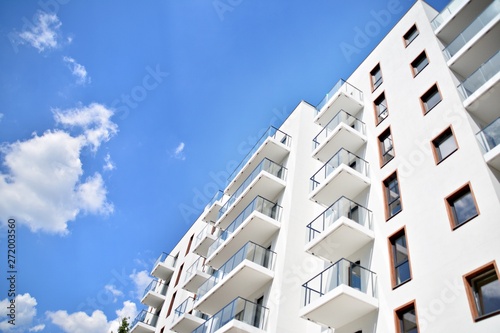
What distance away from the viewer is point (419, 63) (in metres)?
19.0

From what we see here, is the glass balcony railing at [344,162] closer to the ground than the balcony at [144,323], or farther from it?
farther from it

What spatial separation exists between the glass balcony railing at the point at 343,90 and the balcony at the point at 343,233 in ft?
26.9

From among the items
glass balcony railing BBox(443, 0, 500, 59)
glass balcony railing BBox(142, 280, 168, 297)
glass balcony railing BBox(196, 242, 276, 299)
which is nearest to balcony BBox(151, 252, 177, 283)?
glass balcony railing BBox(142, 280, 168, 297)

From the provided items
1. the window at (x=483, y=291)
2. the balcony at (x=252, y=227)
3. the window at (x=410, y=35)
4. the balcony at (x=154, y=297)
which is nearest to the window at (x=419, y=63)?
the window at (x=410, y=35)

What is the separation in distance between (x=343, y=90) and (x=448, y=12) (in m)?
6.61

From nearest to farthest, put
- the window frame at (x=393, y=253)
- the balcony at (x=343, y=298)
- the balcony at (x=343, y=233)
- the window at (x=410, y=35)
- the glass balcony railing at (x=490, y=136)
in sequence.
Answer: the glass balcony railing at (x=490, y=136) → the window frame at (x=393, y=253) → the balcony at (x=343, y=298) → the balcony at (x=343, y=233) → the window at (x=410, y=35)

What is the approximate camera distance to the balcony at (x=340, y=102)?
22125mm

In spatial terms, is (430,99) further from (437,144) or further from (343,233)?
(343,233)

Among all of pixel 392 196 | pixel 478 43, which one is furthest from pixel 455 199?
pixel 478 43

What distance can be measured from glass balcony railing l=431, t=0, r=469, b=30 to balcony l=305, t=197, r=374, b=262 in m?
10.3

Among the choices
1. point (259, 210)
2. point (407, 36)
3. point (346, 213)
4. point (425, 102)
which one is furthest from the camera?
point (259, 210)

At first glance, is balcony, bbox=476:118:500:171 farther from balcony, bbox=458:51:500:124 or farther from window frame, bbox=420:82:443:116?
window frame, bbox=420:82:443:116

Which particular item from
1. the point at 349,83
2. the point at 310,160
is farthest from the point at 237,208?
the point at 349,83

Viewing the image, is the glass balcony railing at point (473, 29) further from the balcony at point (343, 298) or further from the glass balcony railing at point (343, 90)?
the balcony at point (343, 298)
